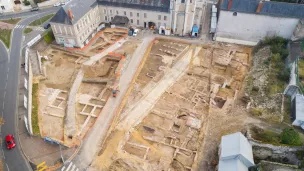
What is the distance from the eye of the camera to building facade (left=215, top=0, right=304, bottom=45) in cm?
5053

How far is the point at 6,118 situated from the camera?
128ft

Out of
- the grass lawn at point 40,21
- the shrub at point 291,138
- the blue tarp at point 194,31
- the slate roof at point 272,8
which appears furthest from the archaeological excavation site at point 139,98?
the grass lawn at point 40,21

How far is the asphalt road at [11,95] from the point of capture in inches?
1325

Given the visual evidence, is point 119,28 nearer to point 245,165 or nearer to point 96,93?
point 96,93

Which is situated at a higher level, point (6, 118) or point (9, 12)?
point (9, 12)

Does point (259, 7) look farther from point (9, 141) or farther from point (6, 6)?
point (6, 6)

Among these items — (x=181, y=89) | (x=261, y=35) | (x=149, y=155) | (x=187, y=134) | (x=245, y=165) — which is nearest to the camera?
(x=245, y=165)

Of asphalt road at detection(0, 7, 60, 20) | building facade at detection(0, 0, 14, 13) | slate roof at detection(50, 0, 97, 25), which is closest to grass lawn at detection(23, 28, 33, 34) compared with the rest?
asphalt road at detection(0, 7, 60, 20)

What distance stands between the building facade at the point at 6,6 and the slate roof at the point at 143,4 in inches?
1002

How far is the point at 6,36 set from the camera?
181 ft

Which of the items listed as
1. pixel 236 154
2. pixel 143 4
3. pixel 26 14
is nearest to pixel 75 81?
pixel 143 4

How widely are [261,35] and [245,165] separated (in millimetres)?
34092

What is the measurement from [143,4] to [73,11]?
16015 mm

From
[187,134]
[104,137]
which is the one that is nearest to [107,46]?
[104,137]
